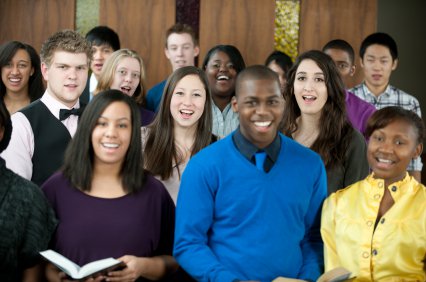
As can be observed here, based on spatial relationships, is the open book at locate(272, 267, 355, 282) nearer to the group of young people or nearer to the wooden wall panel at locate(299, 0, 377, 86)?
the group of young people

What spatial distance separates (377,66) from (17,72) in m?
2.78

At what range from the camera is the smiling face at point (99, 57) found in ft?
16.6

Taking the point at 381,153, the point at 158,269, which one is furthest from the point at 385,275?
the point at 158,269

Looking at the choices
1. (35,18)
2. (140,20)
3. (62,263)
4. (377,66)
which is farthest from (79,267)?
(35,18)

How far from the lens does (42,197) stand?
258 cm

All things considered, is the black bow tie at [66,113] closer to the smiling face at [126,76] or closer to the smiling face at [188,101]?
the smiling face at [188,101]

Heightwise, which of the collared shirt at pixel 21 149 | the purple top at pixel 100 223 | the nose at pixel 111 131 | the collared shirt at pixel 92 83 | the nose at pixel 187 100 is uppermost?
the collared shirt at pixel 92 83

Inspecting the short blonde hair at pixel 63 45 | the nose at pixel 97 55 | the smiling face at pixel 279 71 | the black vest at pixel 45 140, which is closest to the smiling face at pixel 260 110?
the black vest at pixel 45 140

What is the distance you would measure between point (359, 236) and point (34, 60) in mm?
2675

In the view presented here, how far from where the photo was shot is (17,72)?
423 cm

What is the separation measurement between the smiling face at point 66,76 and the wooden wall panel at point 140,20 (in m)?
2.79

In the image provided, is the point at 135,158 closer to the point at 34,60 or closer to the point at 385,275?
the point at 385,275

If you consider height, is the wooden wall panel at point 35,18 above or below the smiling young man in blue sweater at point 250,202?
above

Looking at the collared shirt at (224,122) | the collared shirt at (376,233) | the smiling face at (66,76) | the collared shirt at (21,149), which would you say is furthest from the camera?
the collared shirt at (224,122)
